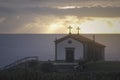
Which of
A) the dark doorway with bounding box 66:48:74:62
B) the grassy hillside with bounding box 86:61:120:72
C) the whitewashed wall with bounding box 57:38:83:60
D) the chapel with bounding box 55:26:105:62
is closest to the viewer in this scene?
the grassy hillside with bounding box 86:61:120:72

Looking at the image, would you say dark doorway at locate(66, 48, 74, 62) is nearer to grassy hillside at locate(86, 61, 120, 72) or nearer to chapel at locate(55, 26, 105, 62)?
chapel at locate(55, 26, 105, 62)

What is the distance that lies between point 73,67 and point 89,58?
366 inches

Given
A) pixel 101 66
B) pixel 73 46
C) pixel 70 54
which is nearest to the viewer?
pixel 101 66

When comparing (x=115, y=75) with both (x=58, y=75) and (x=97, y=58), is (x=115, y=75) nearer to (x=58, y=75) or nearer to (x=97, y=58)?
(x=58, y=75)

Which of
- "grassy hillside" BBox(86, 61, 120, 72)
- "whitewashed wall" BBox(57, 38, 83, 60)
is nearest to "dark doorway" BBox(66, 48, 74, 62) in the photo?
"whitewashed wall" BBox(57, 38, 83, 60)

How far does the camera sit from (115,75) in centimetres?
4994

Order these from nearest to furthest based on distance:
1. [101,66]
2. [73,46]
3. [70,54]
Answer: [101,66] < [73,46] < [70,54]

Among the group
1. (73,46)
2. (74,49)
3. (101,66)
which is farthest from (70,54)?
(101,66)

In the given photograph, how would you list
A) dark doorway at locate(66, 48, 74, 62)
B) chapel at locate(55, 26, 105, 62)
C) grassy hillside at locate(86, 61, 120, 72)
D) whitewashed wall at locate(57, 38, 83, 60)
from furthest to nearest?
dark doorway at locate(66, 48, 74, 62) → whitewashed wall at locate(57, 38, 83, 60) → chapel at locate(55, 26, 105, 62) → grassy hillside at locate(86, 61, 120, 72)

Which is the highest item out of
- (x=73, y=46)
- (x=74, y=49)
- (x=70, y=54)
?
(x=73, y=46)

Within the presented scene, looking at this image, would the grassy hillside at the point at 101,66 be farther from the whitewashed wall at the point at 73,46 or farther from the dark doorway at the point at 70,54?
the dark doorway at the point at 70,54

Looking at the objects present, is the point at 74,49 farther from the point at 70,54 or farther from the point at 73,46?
the point at 70,54

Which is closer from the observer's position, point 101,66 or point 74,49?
point 101,66

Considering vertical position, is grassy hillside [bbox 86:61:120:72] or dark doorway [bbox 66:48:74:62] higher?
dark doorway [bbox 66:48:74:62]
